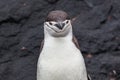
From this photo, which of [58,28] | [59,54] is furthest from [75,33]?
[58,28]

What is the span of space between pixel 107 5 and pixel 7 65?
1.37m

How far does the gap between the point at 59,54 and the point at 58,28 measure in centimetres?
29

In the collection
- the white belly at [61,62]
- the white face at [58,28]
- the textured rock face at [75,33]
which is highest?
the white face at [58,28]

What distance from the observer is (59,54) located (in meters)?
4.56

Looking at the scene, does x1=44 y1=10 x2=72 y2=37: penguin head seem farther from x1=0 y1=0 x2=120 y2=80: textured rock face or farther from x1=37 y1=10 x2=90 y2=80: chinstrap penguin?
x1=0 y1=0 x2=120 y2=80: textured rock face

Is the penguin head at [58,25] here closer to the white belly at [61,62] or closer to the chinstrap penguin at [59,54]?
the chinstrap penguin at [59,54]

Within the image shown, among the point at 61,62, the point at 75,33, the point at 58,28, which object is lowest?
the point at 75,33

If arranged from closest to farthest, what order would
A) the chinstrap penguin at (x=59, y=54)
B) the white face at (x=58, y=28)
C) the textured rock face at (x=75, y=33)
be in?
the white face at (x=58, y=28) < the chinstrap penguin at (x=59, y=54) < the textured rock face at (x=75, y=33)

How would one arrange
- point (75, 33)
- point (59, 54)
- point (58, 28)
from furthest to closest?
point (75, 33) < point (59, 54) < point (58, 28)

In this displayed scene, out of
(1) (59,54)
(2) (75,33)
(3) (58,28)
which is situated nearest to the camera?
(3) (58,28)

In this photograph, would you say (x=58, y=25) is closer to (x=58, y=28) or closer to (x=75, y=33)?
(x=58, y=28)

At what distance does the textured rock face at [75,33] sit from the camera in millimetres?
5660

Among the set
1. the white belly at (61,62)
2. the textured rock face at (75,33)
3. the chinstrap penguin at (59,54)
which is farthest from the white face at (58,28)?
the textured rock face at (75,33)

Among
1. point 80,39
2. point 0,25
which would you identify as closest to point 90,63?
point 80,39
